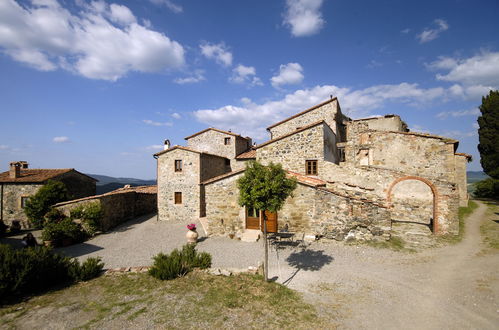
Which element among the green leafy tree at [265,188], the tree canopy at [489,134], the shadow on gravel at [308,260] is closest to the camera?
the green leafy tree at [265,188]

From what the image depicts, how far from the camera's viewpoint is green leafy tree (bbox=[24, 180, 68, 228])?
20312 mm

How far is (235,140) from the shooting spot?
26391 mm

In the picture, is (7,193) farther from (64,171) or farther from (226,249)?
(226,249)

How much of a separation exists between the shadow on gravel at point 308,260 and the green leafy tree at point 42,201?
858 inches

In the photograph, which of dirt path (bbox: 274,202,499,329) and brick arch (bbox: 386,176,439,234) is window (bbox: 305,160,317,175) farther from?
dirt path (bbox: 274,202,499,329)

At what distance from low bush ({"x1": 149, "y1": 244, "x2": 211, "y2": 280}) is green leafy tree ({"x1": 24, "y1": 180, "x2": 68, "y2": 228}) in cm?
1770

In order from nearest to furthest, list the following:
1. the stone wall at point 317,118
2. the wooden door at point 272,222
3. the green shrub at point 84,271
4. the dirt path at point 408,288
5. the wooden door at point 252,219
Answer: the dirt path at point 408,288 < the green shrub at point 84,271 < the wooden door at point 272,222 < the wooden door at point 252,219 < the stone wall at point 317,118

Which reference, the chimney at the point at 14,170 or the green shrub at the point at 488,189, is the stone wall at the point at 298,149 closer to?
the chimney at the point at 14,170

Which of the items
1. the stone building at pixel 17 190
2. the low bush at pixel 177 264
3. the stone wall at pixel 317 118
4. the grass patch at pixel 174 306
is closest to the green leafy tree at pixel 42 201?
the stone building at pixel 17 190

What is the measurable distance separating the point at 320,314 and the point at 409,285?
4.23 meters

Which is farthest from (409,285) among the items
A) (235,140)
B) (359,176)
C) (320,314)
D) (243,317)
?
(235,140)

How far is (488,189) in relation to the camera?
96.4 feet

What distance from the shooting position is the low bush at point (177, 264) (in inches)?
356

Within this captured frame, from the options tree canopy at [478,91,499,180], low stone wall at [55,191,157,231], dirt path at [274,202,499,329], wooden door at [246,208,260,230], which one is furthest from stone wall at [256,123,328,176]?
tree canopy at [478,91,499,180]
